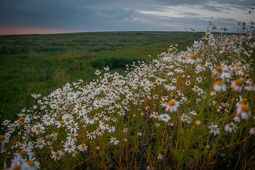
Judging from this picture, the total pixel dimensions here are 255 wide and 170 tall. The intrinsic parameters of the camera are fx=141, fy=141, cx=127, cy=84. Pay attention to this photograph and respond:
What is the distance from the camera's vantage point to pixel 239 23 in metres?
5.25

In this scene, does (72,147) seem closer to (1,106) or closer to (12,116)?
(12,116)

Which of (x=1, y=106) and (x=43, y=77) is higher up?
(x=43, y=77)

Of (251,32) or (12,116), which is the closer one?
(12,116)

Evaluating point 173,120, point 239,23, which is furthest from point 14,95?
point 239,23

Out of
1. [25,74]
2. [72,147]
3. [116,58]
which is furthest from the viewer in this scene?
[116,58]

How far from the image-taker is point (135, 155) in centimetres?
262

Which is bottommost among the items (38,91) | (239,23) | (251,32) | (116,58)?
(38,91)

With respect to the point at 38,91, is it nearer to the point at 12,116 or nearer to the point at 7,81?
the point at 12,116

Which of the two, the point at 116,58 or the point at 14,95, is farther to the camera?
the point at 116,58

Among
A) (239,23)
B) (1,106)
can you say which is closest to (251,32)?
(239,23)

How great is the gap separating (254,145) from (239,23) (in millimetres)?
4952

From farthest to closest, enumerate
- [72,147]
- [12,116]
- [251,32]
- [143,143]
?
[251,32], [12,116], [143,143], [72,147]

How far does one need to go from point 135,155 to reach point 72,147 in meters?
1.14

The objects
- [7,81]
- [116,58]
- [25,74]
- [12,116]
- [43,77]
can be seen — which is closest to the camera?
[12,116]
